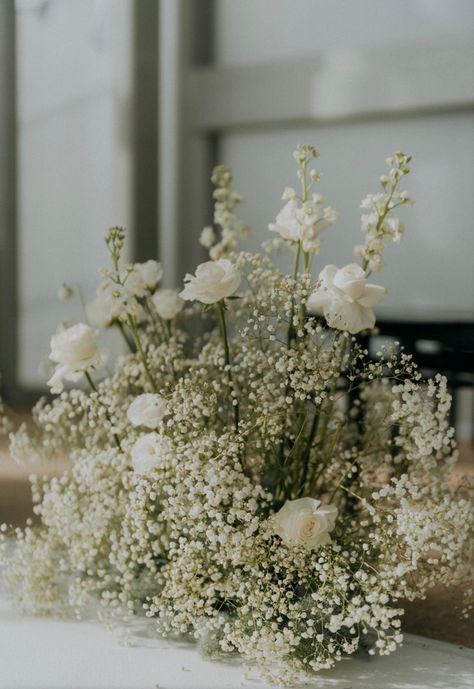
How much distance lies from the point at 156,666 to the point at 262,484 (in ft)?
0.78

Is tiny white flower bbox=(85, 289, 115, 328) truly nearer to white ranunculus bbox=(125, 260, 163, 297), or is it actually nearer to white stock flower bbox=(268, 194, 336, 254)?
white ranunculus bbox=(125, 260, 163, 297)

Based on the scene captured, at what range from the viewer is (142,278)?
1.22m

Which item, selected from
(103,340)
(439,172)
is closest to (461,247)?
(439,172)

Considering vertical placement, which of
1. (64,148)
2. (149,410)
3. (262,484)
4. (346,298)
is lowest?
(262,484)

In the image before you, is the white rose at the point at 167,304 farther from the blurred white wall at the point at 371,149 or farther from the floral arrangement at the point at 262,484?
the blurred white wall at the point at 371,149

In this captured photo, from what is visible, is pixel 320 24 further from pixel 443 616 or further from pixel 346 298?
pixel 443 616

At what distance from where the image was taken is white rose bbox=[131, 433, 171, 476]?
3.34ft

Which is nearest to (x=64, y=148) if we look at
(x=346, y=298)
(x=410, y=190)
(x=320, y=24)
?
(x=320, y=24)

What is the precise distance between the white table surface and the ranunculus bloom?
372mm

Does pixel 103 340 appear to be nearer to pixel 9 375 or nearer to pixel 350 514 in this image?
pixel 9 375

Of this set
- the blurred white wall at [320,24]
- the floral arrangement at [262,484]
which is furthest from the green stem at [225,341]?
the blurred white wall at [320,24]

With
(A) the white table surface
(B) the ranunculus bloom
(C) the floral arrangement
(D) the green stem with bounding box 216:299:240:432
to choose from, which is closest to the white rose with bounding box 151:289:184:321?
(C) the floral arrangement

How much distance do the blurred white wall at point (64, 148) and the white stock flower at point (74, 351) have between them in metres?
1.29

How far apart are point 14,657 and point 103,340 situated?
1.36 metres
